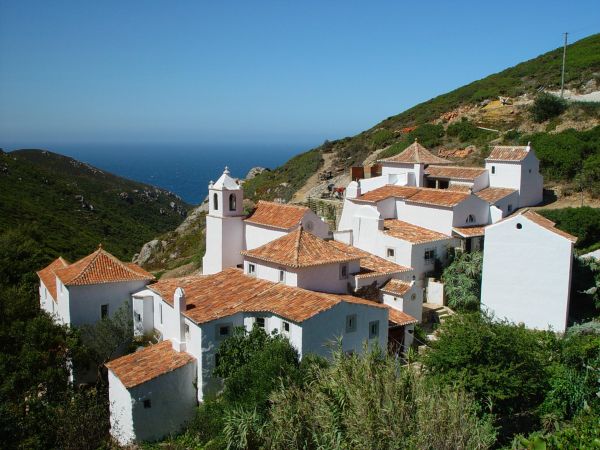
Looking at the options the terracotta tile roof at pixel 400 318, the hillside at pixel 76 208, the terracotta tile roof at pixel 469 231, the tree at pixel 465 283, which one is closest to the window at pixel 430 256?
the tree at pixel 465 283

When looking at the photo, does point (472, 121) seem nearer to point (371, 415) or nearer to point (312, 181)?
point (312, 181)

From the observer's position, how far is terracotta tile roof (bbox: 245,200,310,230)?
3089cm

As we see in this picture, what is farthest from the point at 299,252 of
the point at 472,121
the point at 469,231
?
the point at 472,121

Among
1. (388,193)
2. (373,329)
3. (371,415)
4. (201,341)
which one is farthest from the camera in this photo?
(388,193)

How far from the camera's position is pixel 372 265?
→ 1163 inches

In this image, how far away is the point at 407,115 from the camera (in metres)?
77.1

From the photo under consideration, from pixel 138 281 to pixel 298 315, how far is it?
10805 mm

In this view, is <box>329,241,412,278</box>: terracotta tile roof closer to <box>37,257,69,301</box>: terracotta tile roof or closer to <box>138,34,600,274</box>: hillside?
<box>37,257,69,301</box>: terracotta tile roof

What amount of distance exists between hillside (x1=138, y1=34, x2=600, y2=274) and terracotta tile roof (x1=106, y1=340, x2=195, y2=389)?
18.6 metres

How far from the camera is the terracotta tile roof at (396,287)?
2751cm

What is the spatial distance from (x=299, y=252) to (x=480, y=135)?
33597 millimetres

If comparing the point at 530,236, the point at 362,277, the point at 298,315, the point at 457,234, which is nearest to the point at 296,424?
the point at 298,315

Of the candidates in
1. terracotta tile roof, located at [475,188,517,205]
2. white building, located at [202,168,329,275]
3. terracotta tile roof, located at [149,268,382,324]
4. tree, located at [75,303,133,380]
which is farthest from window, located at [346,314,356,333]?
terracotta tile roof, located at [475,188,517,205]

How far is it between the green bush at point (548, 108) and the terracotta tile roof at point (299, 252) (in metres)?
33.7
